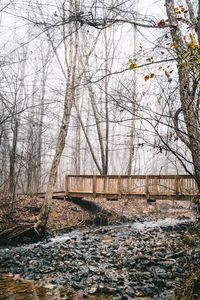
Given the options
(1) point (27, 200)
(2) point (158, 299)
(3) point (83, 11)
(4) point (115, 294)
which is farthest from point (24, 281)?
(1) point (27, 200)

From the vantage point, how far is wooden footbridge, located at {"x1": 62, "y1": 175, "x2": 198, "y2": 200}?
12973mm

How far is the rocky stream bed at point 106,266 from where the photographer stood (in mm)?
4590

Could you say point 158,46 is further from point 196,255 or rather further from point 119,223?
point 119,223

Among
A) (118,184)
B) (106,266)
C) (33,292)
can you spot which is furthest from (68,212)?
(33,292)

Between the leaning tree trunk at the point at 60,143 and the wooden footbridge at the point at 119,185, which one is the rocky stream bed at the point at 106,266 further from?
the wooden footbridge at the point at 119,185

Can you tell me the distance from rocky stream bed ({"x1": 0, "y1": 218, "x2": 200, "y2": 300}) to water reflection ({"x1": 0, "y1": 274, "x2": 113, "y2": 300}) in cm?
2

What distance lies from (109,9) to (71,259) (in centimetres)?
555

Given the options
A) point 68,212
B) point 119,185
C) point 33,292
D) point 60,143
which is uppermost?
point 60,143

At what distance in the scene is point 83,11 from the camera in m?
3.82

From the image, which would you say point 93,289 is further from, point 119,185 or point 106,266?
point 119,185

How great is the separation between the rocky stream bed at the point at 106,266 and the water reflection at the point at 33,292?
0.02 m

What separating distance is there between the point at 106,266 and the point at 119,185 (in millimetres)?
8170

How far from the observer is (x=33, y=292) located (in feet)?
15.5

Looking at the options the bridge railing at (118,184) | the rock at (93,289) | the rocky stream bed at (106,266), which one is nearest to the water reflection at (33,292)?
the rocky stream bed at (106,266)
